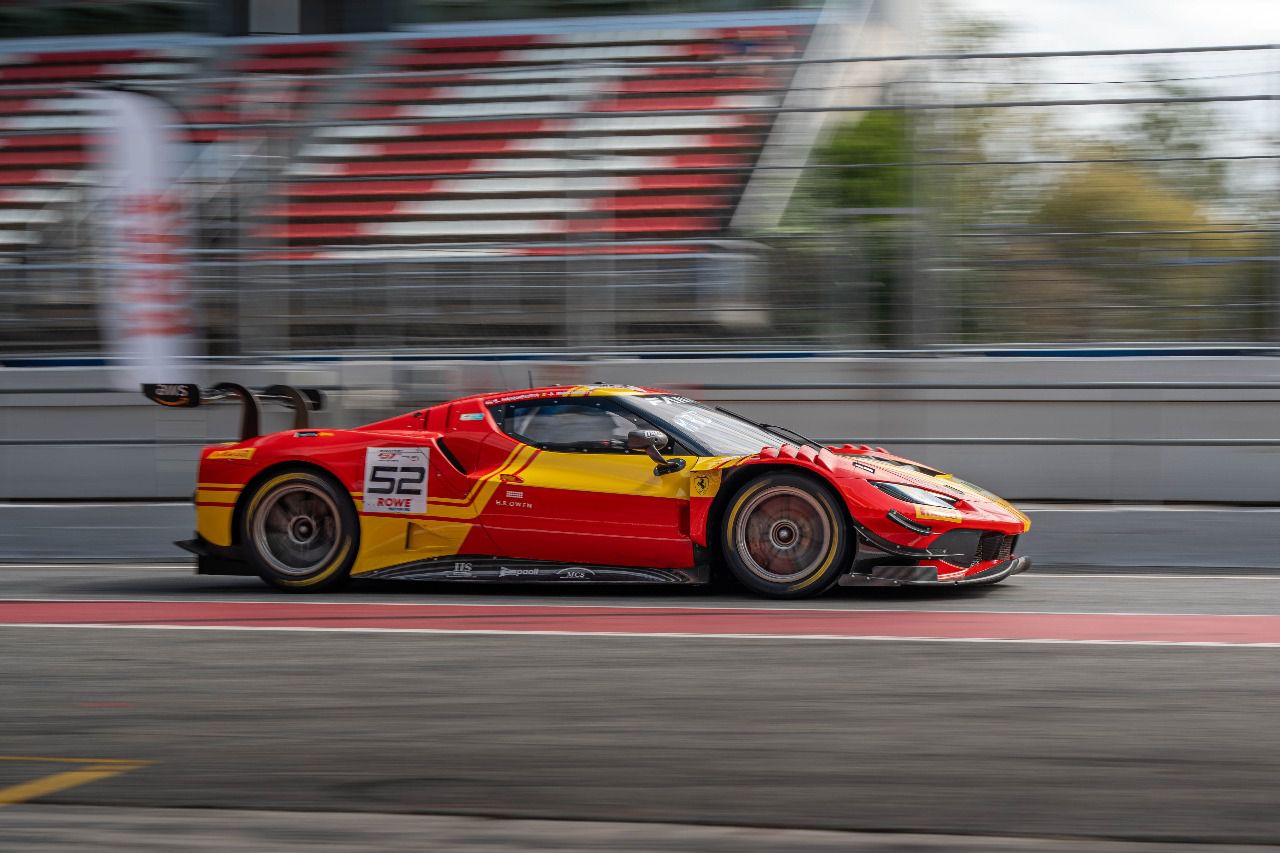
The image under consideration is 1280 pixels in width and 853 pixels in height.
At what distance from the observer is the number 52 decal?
8.21 m

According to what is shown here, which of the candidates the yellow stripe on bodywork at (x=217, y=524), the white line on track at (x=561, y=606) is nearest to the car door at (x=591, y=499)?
the white line on track at (x=561, y=606)

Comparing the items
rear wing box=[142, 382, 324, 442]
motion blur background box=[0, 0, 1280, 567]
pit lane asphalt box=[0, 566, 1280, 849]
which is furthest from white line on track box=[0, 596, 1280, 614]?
motion blur background box=[0, 0, 1280, 567]

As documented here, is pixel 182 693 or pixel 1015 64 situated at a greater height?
pixel 1015 64

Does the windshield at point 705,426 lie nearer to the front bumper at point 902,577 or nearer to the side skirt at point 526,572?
the side skirt at point 526,572

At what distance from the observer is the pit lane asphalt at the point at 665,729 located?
3.92m

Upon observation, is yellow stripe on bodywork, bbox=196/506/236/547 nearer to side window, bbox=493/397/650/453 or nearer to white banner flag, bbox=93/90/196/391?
side window, bbox=493/397/650/453

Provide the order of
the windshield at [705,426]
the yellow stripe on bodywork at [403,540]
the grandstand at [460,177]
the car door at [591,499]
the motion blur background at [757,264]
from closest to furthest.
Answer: the car door at [591,499]
the windshield at [705,426]
the yellow stripe on bodywork at [403,540]
the motion blur background at [757,264]
the grandstand at [460,177]

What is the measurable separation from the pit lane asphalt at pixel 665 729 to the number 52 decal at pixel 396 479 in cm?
151

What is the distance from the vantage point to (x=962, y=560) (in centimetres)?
763

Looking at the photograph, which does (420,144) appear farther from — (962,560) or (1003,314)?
(962,560)

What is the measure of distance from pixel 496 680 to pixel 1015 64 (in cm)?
664

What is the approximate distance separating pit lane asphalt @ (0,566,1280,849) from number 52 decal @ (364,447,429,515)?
1.51 meters

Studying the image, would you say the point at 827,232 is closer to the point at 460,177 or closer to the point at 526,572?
the point at 460,177

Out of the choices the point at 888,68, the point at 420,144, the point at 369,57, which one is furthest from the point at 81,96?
the point at 888,68
